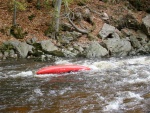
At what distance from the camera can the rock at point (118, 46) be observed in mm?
16091

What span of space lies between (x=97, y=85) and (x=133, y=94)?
A: 1.49 metres

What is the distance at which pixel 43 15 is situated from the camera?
18.5m

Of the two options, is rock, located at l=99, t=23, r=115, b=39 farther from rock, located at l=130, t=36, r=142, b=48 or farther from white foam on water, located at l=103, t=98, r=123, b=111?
white foam on water, located at l=103, t=98, r=123, b=111

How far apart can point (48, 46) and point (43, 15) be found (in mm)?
4170

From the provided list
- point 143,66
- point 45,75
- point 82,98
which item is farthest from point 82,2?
point 82,98

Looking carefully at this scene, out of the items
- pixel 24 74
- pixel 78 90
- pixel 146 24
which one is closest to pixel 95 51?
pixel 146 24

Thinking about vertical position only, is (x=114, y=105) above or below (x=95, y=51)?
below

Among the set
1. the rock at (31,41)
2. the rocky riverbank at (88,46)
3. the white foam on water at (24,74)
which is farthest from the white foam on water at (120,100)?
the rock at (31,41)

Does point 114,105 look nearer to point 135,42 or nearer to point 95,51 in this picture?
point 95,51

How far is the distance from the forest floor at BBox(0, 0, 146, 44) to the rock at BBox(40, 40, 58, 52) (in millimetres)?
1174

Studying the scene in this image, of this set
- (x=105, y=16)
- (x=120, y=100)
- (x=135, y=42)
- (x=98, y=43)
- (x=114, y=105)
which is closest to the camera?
(x=114, y=105)

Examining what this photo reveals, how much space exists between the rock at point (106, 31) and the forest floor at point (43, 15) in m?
0.34

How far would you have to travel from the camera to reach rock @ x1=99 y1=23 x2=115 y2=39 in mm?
17575

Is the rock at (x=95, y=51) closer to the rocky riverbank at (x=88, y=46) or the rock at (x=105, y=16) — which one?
the rocky riverbank at (x=88, y=46)
